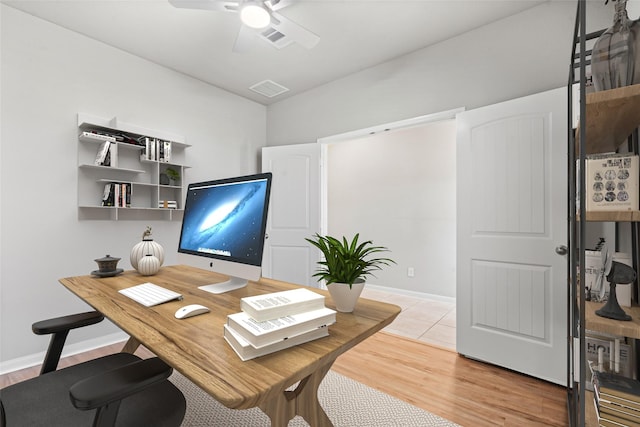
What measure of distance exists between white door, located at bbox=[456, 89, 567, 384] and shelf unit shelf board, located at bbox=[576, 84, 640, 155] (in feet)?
2.29

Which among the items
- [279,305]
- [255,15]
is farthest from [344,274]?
[255,15]

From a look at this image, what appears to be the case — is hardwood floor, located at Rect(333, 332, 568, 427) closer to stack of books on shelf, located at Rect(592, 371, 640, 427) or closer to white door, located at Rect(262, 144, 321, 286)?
stack of books on shelf, located at Rect(592, 371, 640, 427)

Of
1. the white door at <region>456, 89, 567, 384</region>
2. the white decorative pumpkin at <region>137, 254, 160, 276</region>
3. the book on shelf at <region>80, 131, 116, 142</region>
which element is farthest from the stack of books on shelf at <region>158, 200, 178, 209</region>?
the white door at <region>456, 89, 567, 384</region>

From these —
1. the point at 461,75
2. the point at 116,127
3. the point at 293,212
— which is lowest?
the point at 293,212

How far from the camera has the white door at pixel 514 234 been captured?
78.8 inches

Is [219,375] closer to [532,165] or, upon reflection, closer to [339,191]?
[532,165]

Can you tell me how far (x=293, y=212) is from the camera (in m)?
3.60

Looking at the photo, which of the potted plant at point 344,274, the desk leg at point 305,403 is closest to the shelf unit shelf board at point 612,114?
the potted plant at point 344,274

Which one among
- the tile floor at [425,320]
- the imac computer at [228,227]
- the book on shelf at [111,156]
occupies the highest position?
the book on shelf at [111,156]

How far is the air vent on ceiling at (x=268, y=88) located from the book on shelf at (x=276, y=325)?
130 inches

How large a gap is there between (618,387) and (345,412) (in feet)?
3.99

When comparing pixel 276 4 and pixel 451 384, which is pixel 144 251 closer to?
pixel 276 4

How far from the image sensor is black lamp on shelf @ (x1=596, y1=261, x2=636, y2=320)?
1071 millimetres

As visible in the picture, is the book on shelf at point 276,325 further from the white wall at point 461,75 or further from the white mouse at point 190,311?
the white wall at point 461,75
